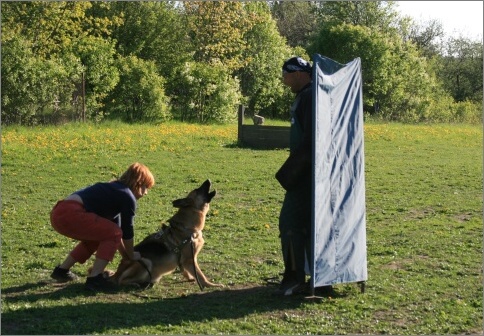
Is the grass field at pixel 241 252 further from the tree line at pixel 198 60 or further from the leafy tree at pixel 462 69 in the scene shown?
the leafy tree at pixel 462 69

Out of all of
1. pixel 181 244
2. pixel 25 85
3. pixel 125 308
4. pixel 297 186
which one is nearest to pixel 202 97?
pixel 25 85

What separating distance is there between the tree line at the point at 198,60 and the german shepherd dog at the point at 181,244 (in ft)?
61.4

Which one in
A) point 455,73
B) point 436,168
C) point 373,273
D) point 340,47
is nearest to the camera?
point 373,273

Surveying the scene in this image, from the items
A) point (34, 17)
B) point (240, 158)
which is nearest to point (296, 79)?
point (240, 158)

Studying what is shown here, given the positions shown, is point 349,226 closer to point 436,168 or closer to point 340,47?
point 436,168

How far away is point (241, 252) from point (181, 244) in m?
1.72

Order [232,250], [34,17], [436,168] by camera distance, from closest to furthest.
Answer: [232,250] < [436,168] < [34,17]

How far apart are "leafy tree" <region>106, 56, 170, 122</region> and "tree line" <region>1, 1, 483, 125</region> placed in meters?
0.05

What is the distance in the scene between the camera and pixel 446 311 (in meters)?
6.57

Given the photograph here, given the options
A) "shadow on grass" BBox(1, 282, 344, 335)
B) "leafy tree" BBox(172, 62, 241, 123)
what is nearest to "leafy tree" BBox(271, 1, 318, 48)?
"leafy tree" BBox(172, 62, 241, 123)

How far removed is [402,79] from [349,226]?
42628 millimetres

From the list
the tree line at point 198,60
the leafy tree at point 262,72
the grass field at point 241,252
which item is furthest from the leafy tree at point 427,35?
the grass field at point 241,252

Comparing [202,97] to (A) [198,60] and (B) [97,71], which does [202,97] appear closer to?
(B) [97,71]

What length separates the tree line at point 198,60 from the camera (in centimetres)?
2658
